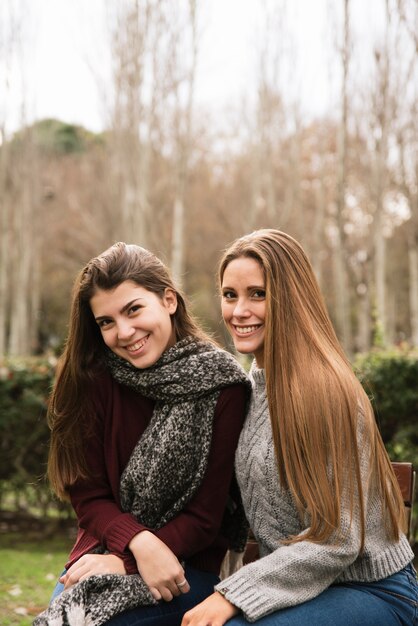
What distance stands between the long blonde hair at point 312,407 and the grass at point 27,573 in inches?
94.8

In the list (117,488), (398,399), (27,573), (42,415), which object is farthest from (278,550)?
(42,415)

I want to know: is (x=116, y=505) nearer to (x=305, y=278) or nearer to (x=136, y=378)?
(x=136, y=378)

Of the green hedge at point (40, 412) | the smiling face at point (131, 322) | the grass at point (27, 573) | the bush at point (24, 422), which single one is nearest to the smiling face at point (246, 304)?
the smiling face at point (131, 322)

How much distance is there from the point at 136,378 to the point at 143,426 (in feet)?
0.56

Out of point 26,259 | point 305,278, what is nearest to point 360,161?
point 26,259

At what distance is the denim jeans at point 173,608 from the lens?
2.14 meters

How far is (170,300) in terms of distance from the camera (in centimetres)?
268

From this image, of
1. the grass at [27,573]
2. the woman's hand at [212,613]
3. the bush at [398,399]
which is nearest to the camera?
the woman's hand at [212,613]

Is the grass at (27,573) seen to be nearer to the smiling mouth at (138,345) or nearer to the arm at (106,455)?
the arm at (106,455)

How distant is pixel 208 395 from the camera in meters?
2.44

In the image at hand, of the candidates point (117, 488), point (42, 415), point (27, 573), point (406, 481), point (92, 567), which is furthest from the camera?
point (42, 415)

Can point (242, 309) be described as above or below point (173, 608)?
above

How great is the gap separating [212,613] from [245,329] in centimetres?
86

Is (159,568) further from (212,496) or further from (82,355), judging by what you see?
(82,355)
